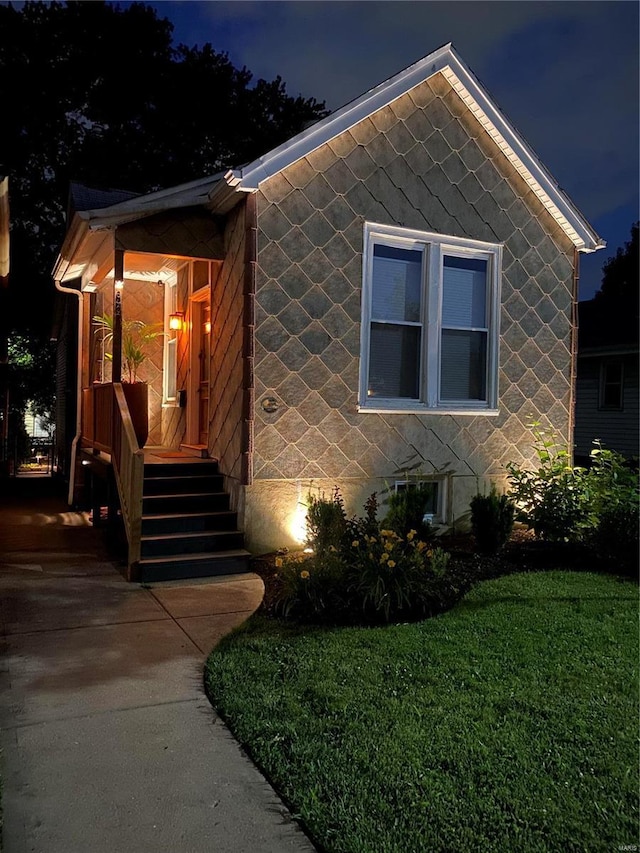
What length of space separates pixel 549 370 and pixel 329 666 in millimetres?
5797

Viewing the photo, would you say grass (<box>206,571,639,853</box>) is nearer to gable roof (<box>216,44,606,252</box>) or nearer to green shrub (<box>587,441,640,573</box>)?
green shrub (<box>587,441,640,573</box>)

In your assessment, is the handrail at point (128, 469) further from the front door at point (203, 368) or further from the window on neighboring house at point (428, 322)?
the window on neighboring house at point (428, 322)

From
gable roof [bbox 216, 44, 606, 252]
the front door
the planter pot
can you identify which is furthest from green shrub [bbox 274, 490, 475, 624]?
gable roof [bbox 216, 44, 606, 252]

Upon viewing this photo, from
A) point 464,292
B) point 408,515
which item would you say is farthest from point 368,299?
point 408,515

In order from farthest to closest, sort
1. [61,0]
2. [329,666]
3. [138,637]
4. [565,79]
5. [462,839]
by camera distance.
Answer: [565,79], [61,0], [138,637], [329,666], [462,839]

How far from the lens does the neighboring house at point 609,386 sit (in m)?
17.9

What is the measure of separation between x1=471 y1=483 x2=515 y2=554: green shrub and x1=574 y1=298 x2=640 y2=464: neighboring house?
38.1 feet

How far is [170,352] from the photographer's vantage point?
404 inches

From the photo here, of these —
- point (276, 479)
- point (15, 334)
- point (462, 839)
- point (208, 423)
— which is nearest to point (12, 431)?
point (15, 334)

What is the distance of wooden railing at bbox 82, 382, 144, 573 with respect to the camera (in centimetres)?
632

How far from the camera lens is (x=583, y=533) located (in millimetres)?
7277

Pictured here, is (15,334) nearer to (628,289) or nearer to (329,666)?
(329,666)

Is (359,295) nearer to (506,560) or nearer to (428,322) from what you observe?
(428,322)

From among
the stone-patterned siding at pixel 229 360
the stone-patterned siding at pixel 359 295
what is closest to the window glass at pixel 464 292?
the stone-patterned siding at pixel 359 295
